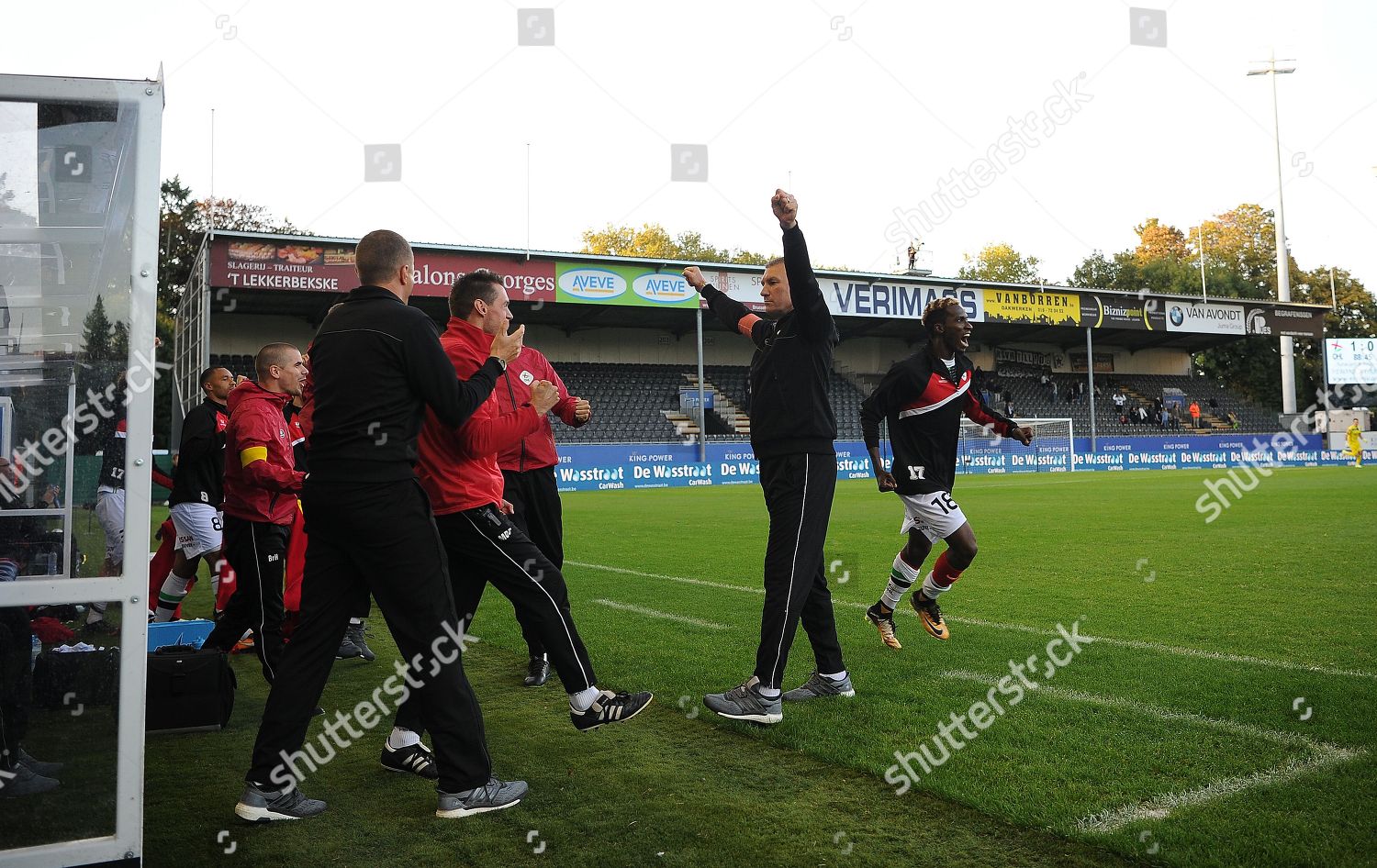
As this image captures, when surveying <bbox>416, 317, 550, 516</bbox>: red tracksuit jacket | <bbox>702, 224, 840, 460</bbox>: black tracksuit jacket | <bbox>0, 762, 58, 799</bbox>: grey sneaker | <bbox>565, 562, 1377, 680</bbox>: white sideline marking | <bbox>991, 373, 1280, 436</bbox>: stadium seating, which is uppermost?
<bbox>991, 373, 1280, 436</bbox>: stadium seating

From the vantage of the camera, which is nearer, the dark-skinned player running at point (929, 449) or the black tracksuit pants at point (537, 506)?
the black tracksuit pants at point (537, 506)

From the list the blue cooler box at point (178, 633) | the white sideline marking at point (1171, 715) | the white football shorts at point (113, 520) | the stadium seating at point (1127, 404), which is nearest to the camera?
the white football shorts at point (113, 520)

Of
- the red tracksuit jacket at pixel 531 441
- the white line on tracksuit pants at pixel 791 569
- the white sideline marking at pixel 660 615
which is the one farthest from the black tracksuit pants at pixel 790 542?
the white sideline marking at pixel 660 615

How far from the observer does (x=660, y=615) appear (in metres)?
7.37

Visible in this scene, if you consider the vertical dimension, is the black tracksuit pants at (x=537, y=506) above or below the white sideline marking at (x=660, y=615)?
above

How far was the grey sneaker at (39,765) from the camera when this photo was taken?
2760 mm

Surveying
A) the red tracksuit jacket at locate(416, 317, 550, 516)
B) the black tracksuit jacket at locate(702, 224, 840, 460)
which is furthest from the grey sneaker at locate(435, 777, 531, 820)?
the black tracksuit jacket at locate(702, 224, 840, 460)

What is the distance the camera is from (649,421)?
36.6 meters

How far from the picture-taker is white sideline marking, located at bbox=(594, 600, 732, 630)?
684cm

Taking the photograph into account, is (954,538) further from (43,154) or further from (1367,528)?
(1367,528)

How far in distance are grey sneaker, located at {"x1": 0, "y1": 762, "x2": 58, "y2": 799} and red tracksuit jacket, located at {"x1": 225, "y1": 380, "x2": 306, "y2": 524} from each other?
2029 mm

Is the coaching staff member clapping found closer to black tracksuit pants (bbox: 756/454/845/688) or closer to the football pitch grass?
the football pitch grass

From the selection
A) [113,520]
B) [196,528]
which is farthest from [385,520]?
[196,528]

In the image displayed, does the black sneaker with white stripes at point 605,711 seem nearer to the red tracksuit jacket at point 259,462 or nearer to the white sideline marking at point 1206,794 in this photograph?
the white sideline marking at point 1206,794
